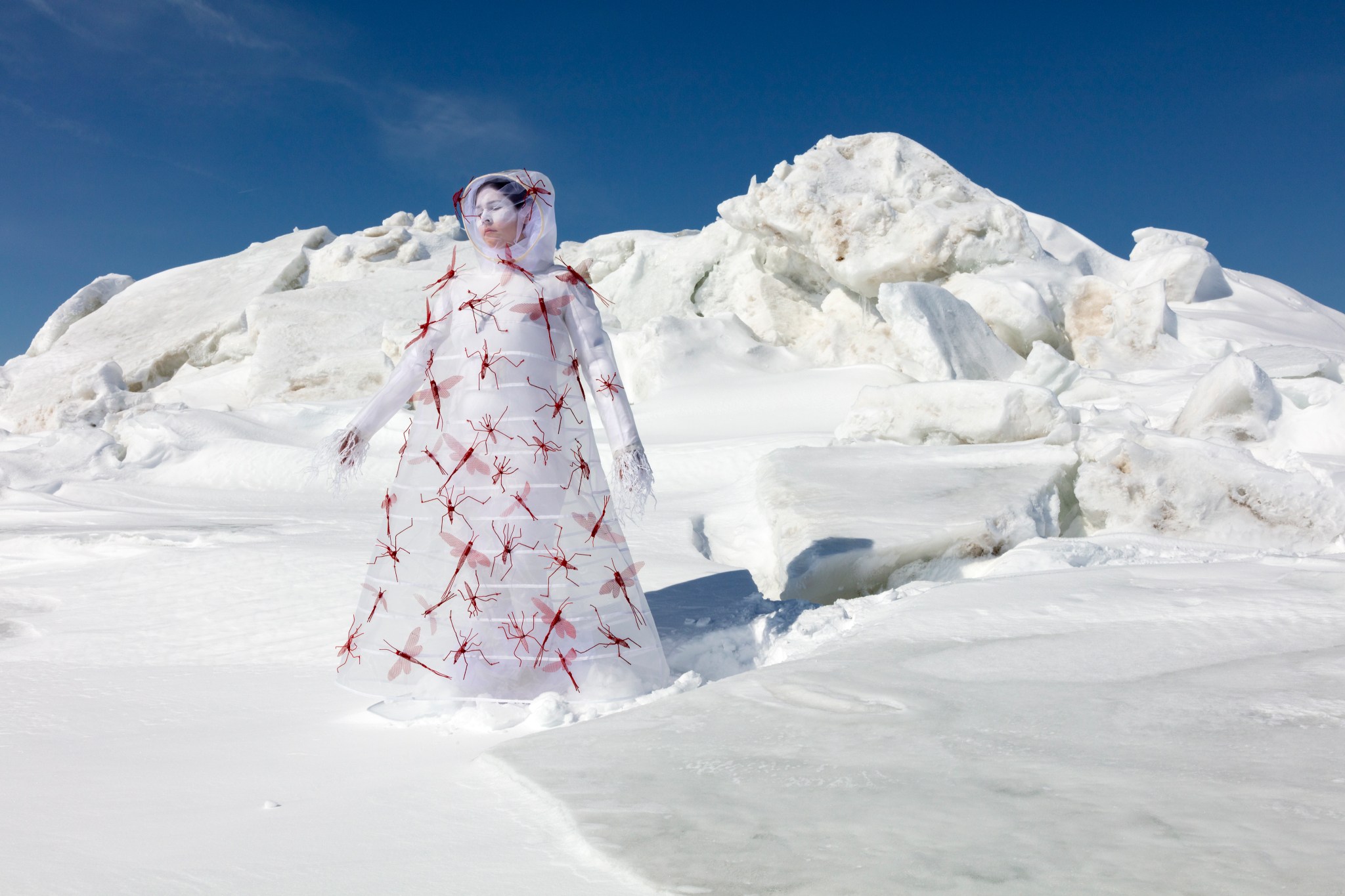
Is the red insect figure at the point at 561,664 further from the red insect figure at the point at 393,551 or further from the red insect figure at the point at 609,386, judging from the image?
the red insect figure at the point at 609,386

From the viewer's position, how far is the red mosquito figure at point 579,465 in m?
2.38

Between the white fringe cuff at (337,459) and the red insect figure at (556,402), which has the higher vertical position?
the red insect figure at (556,402)

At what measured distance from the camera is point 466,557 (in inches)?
91.4

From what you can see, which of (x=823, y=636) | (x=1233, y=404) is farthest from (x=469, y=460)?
(x=1233, y=404)

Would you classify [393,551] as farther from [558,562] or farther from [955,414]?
[955,414]

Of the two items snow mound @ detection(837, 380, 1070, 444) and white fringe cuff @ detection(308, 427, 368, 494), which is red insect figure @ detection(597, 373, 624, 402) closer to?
white fringe cuff @ detection(308, 427, 368, 494)

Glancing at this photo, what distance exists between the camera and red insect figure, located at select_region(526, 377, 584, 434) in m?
2.38

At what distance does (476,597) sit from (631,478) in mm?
487

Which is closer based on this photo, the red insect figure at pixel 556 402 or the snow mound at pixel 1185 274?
the red insect figure at pixel 556 402

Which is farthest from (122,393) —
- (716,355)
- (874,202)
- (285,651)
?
(285,651)

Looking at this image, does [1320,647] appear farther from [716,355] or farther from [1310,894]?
[716,355]

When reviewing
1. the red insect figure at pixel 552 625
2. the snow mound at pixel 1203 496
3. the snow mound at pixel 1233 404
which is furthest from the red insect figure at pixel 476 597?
the snow mound at pixel 1233 404

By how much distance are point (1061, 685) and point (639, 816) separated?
3.69ft

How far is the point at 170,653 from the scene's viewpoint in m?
2.95
